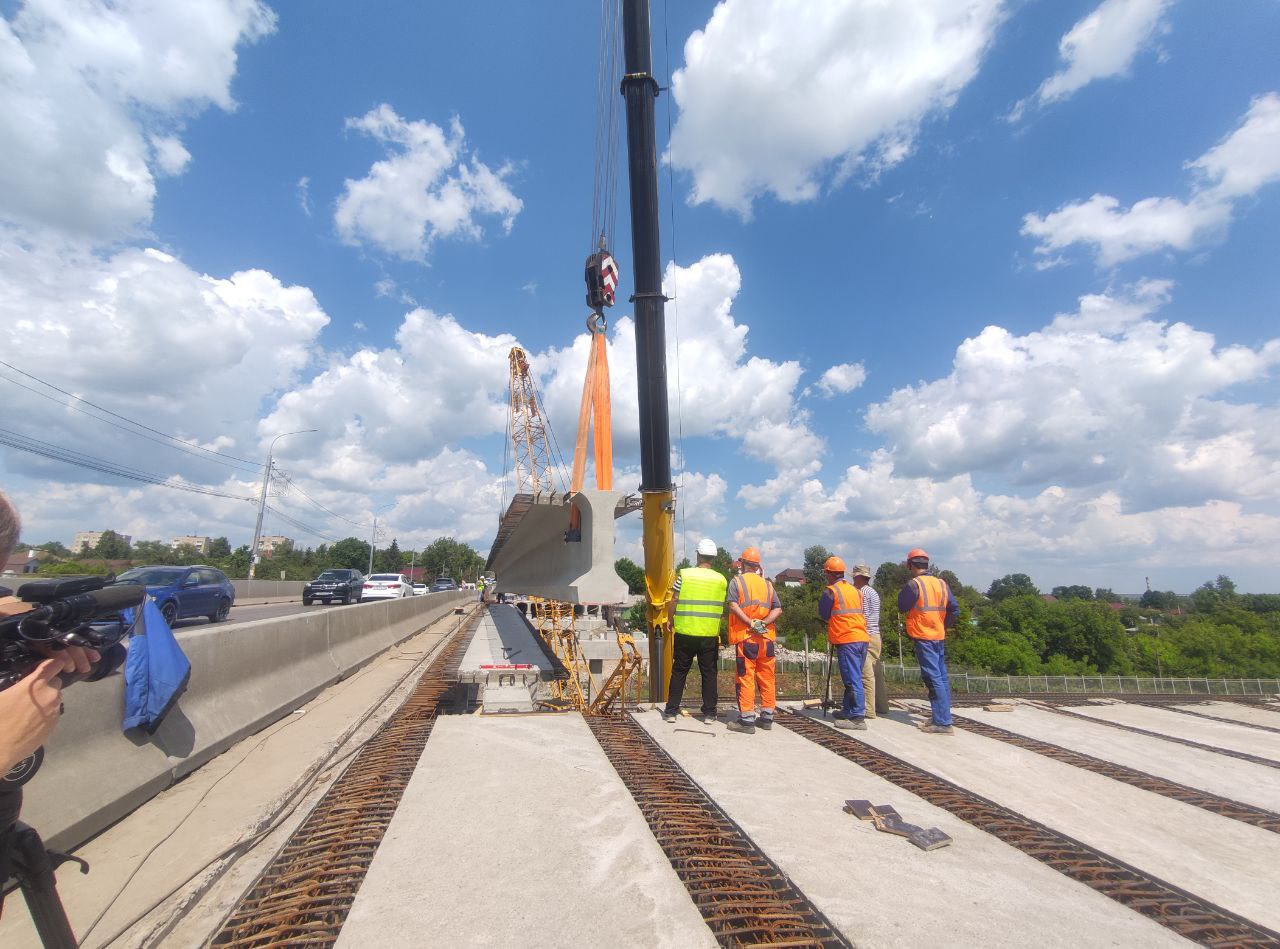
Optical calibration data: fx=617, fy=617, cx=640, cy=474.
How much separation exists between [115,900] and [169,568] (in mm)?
13151

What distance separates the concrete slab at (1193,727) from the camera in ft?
17.5

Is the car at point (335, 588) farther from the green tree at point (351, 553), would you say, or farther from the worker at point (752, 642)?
the green tree at point (351, 553)

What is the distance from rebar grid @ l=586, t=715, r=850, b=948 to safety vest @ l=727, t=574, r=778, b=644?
1.61 metres

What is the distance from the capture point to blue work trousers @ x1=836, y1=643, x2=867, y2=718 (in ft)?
18.4

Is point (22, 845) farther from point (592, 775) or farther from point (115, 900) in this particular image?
point (592, 775)

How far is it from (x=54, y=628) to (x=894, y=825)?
3546mm

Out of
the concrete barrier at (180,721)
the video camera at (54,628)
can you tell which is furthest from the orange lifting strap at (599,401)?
the video camera at (54,628)

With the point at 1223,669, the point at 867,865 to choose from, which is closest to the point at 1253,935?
the point at 867,865

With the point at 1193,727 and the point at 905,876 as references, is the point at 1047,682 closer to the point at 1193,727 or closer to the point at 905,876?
the point at 1193,727

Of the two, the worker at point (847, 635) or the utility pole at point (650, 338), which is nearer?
the worker at point (847, 635)

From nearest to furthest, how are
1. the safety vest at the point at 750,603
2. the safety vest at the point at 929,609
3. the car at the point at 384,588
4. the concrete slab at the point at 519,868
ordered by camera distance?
the concrete slab at the point at 519,868, the safety vest at the point at 750,603, the safety vest at the point at 929,609, the car at the point at 384,588

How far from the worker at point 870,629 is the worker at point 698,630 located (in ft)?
4.93

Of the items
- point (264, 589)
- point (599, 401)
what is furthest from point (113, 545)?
point (599, 401)

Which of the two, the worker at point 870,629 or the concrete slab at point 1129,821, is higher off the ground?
the worker at point 870,629
